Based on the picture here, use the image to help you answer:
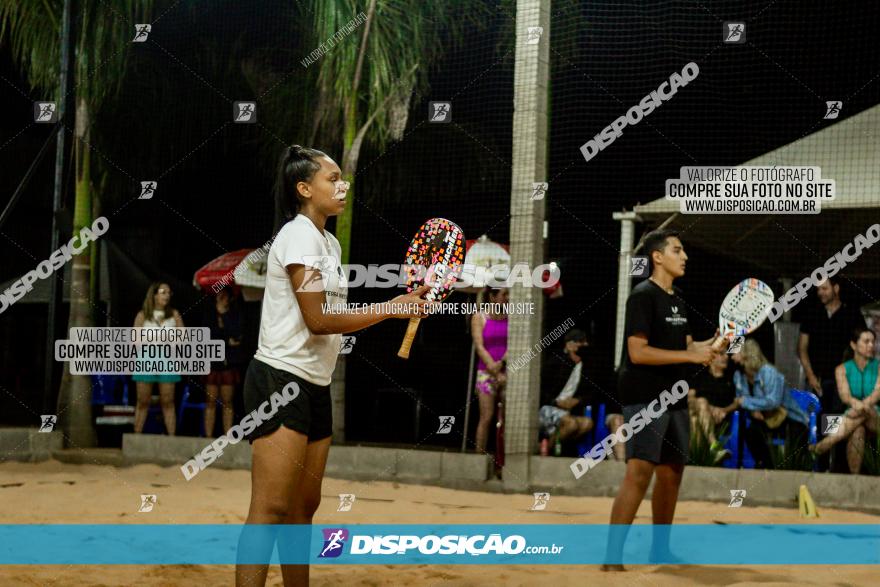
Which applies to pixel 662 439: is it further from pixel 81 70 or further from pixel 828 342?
pixel 81 70

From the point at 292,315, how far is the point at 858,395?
5.54m

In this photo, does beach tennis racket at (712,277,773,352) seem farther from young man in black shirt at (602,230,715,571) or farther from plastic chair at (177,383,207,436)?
plastic chair at (177,383,207,436)

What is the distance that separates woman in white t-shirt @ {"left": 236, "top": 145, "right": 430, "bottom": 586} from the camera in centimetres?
Answer: 342

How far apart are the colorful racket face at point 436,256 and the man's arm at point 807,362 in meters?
4.83

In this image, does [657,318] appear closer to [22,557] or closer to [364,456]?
[22,557]

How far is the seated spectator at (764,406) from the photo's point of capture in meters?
8.05

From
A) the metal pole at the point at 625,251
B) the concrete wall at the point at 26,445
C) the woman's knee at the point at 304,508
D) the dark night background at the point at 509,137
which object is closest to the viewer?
the woman's knee at the point at 304,508

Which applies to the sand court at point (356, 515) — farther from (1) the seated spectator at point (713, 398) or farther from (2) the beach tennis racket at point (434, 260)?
(2) the beach tennis racket at point (434, 260)

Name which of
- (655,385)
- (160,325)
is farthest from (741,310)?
(160,325)

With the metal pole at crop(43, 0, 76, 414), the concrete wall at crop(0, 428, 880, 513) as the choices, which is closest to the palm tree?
the metal pole at crop(43, 0, 76, 414)

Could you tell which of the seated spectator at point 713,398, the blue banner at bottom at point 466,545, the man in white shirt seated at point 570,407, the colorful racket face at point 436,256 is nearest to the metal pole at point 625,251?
the man in white shirt seated at point 570,407

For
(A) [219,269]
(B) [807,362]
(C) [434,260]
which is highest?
(A) [219,269]

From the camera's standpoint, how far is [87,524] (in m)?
6.09

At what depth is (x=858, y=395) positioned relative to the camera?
7.58 metres
